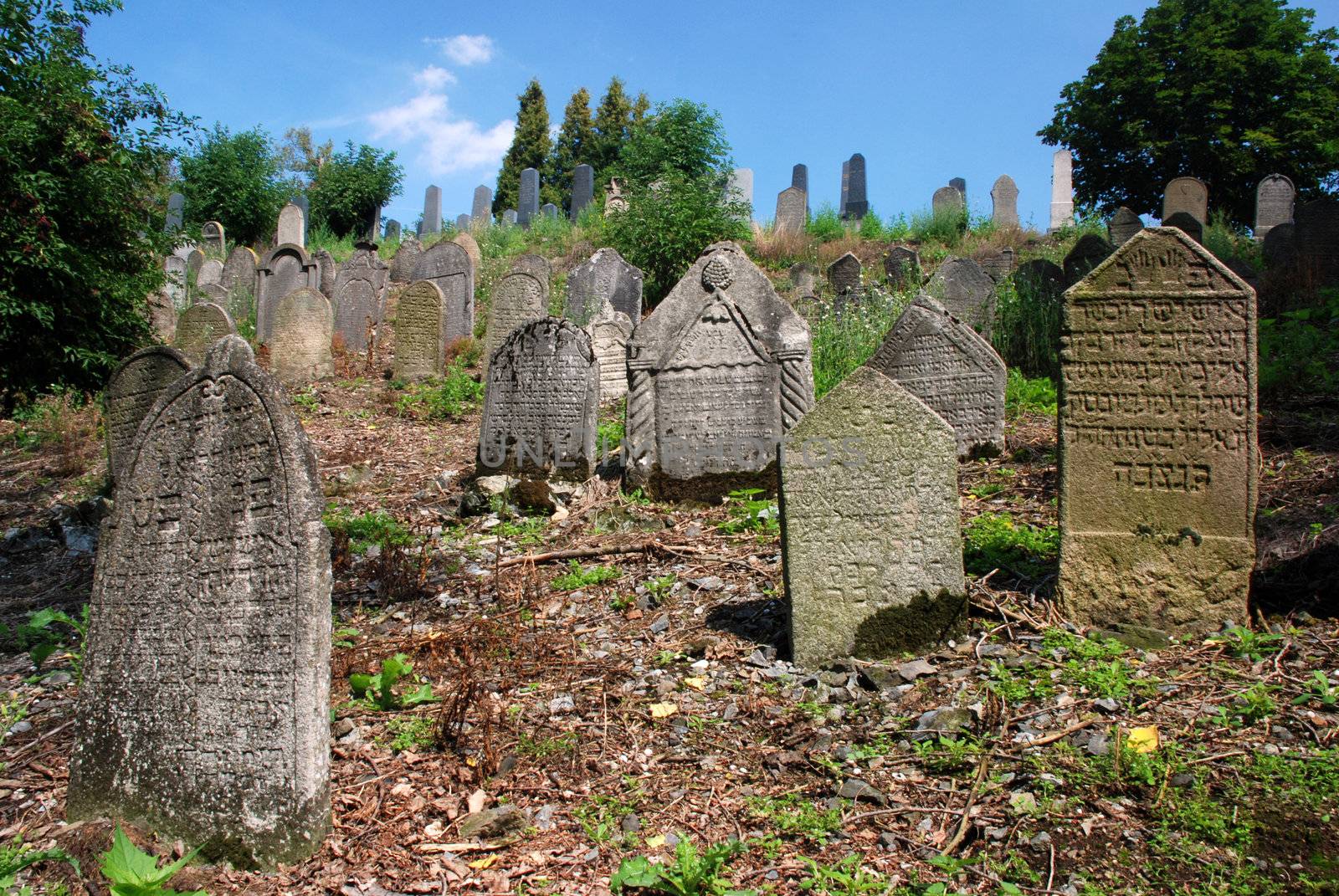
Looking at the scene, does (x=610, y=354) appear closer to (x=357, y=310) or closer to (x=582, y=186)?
(x=357, y=310)

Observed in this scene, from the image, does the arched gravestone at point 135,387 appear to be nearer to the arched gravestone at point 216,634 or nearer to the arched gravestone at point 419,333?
the arched gravestone at point 216,634

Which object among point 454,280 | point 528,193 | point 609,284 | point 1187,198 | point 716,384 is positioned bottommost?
point 716,384

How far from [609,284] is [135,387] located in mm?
9011

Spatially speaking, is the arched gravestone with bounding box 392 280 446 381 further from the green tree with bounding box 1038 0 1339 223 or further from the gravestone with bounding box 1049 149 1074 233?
the green tree with bounding box 1038 0 1339 223

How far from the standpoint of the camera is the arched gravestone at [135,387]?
6.93 meters

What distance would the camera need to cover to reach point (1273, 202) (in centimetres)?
1905

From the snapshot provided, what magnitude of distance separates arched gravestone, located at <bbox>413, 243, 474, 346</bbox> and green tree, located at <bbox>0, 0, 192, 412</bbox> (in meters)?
8.12

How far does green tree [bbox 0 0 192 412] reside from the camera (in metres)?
6.19

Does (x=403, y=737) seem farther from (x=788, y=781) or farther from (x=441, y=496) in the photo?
(x=441, y=496)

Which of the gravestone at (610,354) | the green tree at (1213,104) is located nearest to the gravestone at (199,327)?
the gravestone at (610,354)

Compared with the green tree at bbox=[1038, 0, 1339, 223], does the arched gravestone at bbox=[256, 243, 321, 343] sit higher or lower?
lower

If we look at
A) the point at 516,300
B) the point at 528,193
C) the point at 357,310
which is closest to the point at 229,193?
the point at 528,193

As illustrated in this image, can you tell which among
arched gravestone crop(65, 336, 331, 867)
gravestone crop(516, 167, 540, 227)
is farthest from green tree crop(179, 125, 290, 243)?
arched gravestone crop(65, 336, 331, 867)

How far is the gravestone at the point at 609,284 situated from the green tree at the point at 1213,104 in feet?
61.6
